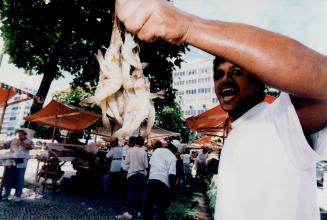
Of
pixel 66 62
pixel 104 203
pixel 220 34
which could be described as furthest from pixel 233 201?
pixel 66 62

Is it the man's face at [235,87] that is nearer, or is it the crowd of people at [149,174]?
the man's face at [235,87]

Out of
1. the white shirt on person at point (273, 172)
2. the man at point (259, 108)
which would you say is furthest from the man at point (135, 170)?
the white shirt on person at point (273, 172)

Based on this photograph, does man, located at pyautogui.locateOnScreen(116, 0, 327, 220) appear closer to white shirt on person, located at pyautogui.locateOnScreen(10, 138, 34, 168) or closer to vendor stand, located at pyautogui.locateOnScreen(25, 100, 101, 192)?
white shirt on person, located at pyautogui.locateOnScreen(10, 138, 34, 168)

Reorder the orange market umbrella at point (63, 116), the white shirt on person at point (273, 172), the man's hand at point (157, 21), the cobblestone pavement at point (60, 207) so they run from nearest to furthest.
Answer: the man's hand at point (157, 21) < the white shirt on person at point (273, 172) < the cobblestone pavement at point (60, 207) < the orange market umbrella at point (63, 116)

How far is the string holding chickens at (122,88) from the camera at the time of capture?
5.97ft

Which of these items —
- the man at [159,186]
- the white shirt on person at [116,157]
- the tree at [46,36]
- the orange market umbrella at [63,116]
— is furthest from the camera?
the tree at [46,36]

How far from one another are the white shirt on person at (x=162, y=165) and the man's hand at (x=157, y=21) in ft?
22.1

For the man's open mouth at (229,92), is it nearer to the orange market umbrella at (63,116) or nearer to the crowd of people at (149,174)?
the crowd of people at (149,174)

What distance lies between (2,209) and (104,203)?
10.4 ft

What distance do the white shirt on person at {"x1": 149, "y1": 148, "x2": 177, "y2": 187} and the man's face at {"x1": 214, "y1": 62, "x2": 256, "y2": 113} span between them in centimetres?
615

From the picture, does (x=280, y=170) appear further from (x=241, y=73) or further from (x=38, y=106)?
(x=38, y=106)

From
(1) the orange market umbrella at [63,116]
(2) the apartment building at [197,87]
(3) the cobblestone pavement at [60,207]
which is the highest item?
(2) the apartment building at [197,87]

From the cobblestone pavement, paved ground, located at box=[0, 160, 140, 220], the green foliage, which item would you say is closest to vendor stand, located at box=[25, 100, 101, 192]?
paved ground, located at box=[0, 160, 140, 220]

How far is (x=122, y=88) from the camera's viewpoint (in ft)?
6.31
